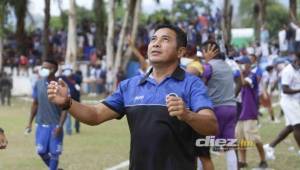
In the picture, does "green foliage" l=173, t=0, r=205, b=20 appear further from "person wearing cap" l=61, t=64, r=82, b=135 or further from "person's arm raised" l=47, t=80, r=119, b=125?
"person's arm raised" l=47, t=80, r=119, b=125

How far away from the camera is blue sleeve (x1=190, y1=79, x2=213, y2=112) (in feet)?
15.6

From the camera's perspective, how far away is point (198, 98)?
4797 mm

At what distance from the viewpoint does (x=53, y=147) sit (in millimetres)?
10648

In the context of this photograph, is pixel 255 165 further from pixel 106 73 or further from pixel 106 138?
pixel 106 73

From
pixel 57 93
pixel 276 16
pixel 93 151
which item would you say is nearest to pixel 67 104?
pixel 57 93

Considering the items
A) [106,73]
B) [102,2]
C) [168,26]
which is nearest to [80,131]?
[168,26]

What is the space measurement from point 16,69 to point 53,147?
30.3 meters

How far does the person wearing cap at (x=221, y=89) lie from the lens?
9.60m

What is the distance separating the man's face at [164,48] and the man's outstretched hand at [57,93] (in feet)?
2.01

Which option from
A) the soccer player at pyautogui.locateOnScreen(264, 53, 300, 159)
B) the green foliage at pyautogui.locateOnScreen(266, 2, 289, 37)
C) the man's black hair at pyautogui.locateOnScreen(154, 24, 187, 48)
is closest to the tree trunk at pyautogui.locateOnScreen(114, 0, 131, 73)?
the soccer player at pyautogui.locateOnScreen(264, 53, 300, 159)

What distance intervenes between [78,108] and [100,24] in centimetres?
3863

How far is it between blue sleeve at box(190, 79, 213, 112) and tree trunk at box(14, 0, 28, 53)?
115 feet

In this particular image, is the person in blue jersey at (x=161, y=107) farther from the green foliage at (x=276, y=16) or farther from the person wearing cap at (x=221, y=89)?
the green foliage at (x=276, y=16)

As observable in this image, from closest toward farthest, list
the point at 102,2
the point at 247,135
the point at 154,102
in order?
the point at 154,102
the point at 247,135
the point at 102,2
